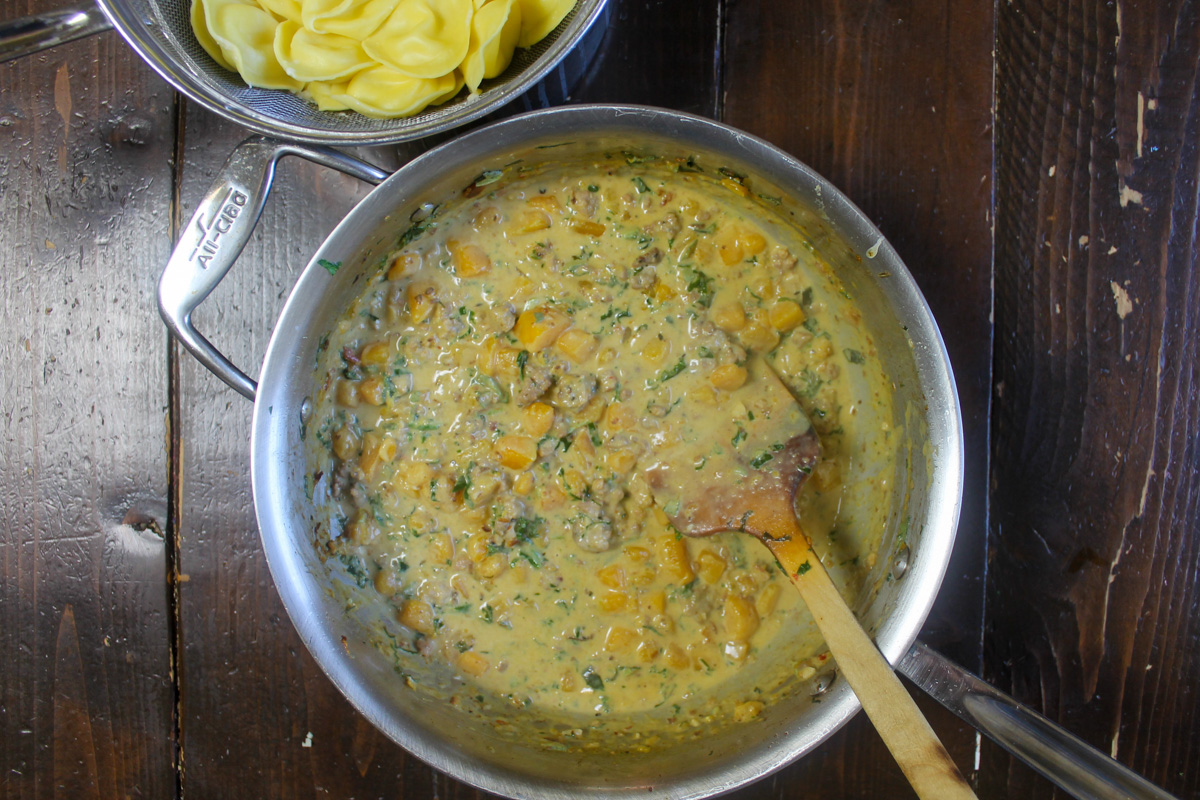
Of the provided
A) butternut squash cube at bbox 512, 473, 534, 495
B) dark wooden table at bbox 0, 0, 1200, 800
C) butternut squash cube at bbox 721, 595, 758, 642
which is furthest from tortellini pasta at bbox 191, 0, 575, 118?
butternut squash cube at bbox 721, 595, 758, 642

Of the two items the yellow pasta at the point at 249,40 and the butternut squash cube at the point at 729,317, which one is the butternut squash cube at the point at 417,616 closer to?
the butternut squash cube at the point at 729,317

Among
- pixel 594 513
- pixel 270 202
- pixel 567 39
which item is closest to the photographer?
pixel 567 39

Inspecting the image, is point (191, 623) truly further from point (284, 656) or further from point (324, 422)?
point (324, 422)

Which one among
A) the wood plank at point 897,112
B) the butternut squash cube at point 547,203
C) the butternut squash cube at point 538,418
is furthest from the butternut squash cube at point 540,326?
the wood plank at point 897,112

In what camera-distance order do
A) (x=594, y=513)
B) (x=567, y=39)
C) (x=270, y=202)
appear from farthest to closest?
(x=270, y=202) < (x=594, y=513) < (x=567, y=39)

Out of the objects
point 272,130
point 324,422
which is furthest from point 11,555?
point 272,130

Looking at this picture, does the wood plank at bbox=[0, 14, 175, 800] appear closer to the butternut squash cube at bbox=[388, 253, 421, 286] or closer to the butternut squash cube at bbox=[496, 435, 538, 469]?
the butternut squash cube at bbox=[388, 253, 421, 286]

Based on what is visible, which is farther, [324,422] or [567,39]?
[324,422]
